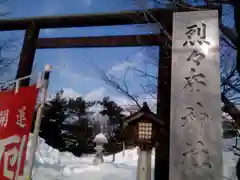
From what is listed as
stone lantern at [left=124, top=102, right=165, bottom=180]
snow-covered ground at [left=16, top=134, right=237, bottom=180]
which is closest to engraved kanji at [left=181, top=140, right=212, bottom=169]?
stone lantern at [left=124, top=102, right=165, bottom=180]

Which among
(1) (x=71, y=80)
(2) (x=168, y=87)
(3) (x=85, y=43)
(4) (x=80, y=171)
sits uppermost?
(3) (x=85, y=43)

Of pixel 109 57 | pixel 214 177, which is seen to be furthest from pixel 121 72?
pixel 214 177

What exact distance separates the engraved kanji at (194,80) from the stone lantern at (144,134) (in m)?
0.79

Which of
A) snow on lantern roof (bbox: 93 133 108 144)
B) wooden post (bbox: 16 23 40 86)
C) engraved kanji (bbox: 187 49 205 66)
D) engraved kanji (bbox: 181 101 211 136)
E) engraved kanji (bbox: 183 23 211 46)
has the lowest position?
snow on lantern roof (bbox: 93 133 108 144)

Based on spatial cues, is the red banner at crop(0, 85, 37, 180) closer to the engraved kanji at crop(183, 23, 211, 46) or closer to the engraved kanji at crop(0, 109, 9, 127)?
the engraved kanji at crop(0, 109, 9, 127)

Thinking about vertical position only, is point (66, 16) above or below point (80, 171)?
above

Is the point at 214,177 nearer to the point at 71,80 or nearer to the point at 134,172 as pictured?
the point at 134,172

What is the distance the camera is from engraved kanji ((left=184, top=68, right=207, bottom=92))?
2.35m

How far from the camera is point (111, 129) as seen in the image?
4.57 meters

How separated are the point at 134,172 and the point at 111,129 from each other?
0.96 meters

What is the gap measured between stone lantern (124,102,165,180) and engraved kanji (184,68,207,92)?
2.60ft

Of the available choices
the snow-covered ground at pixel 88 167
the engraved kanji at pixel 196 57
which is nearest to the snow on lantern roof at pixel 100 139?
the snow-covered ground at pixel 88 167

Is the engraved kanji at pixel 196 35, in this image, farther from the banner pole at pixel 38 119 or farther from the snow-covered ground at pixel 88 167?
the snow-covered ground at pixel 88 167

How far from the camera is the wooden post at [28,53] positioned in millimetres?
4383
